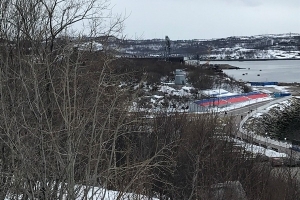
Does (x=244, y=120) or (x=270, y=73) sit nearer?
(x=244, y=120)

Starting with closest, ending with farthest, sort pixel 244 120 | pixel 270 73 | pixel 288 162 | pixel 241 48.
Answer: pixel 288 162 → pixel 244 120 → pixel 270 73 → pixel 241 48

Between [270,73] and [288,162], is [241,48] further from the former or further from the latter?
[288,162]

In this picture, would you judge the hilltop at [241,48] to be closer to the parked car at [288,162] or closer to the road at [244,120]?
the road at [244,120]

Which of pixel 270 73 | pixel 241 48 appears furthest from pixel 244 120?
pixel 241 48

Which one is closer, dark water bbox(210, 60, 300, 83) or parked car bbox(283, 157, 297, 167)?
parked car bbox(283, 157, 297, 167)

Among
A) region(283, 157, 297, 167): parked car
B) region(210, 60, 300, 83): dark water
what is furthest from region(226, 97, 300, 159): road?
region(210, 60, 300, 83): dark water

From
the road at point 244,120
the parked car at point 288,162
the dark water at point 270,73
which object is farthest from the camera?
the dark water at point 270,73

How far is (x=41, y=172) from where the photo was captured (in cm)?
400

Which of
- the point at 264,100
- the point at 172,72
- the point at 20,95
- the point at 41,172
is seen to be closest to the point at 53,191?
the point at 41,172

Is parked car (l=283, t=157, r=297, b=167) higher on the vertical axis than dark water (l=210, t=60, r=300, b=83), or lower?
higher

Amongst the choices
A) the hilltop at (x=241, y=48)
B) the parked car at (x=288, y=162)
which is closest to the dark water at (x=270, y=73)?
the hilltop at (x=241, y=48)

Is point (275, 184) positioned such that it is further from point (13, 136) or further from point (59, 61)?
point (13, 136)

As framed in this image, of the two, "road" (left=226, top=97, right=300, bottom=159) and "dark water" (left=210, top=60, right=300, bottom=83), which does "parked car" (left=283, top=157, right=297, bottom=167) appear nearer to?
"road" (left=226, top=97, right=300, bottom=159)

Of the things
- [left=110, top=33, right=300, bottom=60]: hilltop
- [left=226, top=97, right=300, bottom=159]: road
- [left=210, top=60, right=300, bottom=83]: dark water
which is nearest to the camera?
[left=226, top=97, right=300, bottom=159]: road
